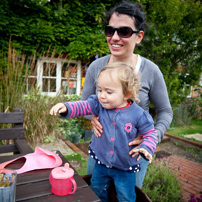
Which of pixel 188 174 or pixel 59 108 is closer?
pixel 59 108

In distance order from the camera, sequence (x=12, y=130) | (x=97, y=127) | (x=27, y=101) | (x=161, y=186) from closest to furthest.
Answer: (x=97, y=127)
(x=12, y=130)
(x=161, y=186)
(x=27, y=101)

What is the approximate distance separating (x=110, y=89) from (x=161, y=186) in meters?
2.16

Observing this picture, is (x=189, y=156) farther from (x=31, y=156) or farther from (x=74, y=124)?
(x=31, y=156)

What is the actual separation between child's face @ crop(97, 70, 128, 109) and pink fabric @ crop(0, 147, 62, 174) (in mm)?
471

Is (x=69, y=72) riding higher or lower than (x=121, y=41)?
lower

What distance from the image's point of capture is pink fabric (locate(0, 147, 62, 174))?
1.16 meters

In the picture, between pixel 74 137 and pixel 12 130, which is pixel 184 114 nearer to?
pixel 74 137

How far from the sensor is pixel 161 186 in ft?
9.00

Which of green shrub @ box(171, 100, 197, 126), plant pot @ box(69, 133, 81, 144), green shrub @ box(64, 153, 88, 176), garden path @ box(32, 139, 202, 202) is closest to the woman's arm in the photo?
garden path @ box(32, 139, 202, 202)

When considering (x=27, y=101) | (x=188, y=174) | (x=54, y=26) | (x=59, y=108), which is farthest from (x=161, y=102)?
(x=54, y=26)

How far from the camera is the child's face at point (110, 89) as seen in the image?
1196 millimetres

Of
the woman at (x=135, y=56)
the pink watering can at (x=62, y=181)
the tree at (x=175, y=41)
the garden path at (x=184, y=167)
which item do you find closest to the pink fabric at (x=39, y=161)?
the pink watering can at (x=62, y=181)

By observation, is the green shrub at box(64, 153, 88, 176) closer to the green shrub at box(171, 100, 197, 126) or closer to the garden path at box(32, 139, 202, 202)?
the garden path at box(32, 139, 202, 202)

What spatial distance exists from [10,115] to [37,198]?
1116 mm
